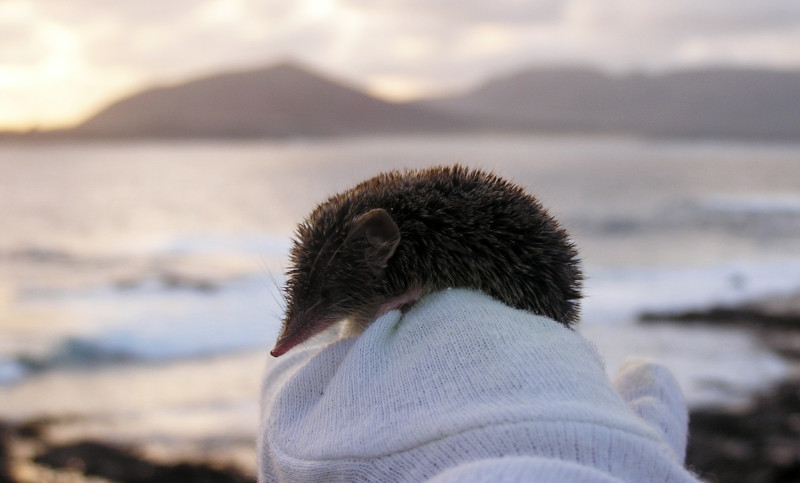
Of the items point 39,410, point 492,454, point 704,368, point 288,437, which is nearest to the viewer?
point 492,454

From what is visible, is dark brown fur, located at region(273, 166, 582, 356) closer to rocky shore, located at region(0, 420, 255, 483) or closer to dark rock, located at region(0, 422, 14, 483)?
rocky shore, located at region(0, 420, 255, 483)

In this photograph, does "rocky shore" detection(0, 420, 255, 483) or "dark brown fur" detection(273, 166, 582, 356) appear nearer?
"dark brown fur" detection(273, 166, 582, 356)

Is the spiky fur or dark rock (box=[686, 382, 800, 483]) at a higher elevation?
the spiky fur

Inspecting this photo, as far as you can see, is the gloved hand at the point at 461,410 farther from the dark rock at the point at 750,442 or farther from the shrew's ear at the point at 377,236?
the dark rock at the point at 750,442

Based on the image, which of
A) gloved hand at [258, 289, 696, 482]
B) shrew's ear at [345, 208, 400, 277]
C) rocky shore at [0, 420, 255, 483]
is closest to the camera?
gloved hand at [258, 289, 696, 482]

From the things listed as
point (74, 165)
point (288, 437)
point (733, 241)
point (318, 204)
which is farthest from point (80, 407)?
point (74, 165)

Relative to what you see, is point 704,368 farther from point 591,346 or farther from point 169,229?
point 169,229

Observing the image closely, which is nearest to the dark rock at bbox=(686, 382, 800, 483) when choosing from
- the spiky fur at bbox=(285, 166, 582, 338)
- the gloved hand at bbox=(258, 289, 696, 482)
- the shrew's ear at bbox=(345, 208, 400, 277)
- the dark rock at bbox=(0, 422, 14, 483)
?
the spiky fur at bbox=(285, 166, 582, 338)

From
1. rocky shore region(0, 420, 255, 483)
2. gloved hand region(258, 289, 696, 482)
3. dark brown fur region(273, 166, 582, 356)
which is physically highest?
dark brown fur region(273, 166, 582, 356)
